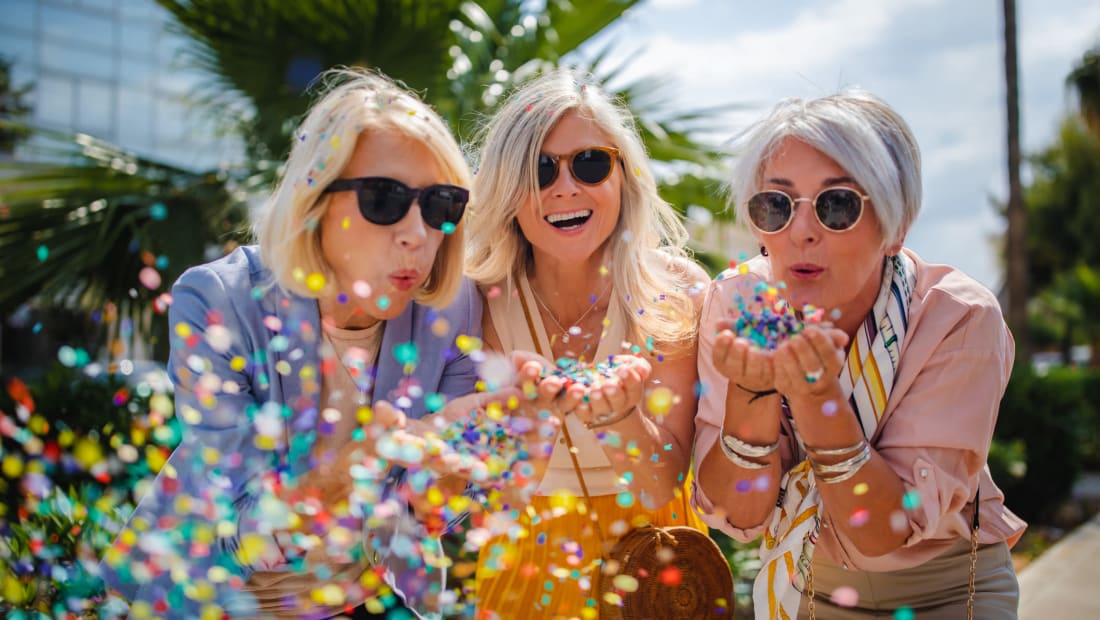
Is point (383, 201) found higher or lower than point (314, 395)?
higher

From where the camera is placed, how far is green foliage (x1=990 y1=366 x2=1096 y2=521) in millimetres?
7328

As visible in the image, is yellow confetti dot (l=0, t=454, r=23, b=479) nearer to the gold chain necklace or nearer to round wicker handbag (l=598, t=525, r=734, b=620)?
the gold chain necklace

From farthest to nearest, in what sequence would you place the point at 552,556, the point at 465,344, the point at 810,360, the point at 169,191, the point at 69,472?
the point at 169,191, the point at 69,472, the point at 552,556, the point at 465,344, the point at 810,360

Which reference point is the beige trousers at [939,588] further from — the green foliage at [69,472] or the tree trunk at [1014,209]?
the tree trunk at [1014,209]

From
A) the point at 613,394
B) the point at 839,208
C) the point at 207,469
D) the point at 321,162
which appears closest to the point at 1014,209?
the point at 839,208

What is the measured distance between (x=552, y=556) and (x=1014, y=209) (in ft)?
32.4

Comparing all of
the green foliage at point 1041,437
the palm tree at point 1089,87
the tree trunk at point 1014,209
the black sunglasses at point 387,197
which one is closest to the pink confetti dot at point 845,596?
the black sunglasses at point 387,197

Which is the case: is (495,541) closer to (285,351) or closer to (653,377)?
(653,377)

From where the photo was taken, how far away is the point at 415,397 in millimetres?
1768

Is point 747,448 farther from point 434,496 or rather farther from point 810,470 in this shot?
point 434,496

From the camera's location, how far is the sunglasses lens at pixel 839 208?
5.71 feet

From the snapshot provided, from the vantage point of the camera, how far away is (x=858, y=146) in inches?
68.7

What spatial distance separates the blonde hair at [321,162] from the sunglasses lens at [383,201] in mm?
79

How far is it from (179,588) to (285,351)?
531mm
